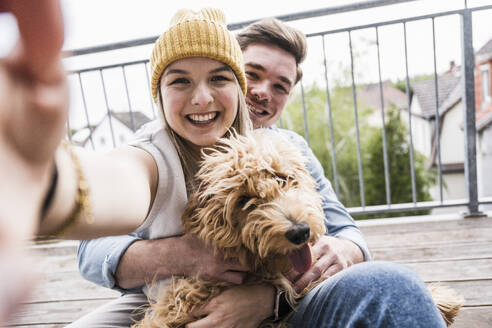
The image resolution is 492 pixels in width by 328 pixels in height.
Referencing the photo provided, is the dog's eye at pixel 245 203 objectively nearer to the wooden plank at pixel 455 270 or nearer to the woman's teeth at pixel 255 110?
the woman's teeth at pixel 255 110

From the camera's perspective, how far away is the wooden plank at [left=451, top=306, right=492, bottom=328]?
4.44ft

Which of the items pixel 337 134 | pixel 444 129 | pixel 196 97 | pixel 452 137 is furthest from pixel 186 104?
pixel 452 137

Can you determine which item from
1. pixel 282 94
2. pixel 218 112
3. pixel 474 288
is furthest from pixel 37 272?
pixel 474 288

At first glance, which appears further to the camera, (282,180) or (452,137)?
(452,137)

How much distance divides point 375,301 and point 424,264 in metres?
1.19

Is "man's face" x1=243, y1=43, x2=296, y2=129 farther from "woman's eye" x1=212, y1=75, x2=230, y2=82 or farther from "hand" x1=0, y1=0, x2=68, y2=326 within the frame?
"hand" x1=0, y1=0, x2=68, y2=326

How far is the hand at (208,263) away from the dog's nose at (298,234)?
0.71 ft

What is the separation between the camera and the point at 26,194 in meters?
0.26

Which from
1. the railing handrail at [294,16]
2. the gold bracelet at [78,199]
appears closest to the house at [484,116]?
the railing handrail at [294,16]

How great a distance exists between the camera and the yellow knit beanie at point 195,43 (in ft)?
3.59

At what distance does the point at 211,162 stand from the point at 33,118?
76 centimetres

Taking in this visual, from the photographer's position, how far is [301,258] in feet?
3.03

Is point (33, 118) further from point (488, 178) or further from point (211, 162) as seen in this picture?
point (488, 178)

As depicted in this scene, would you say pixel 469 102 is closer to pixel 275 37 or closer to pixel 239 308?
pixel 275 37
